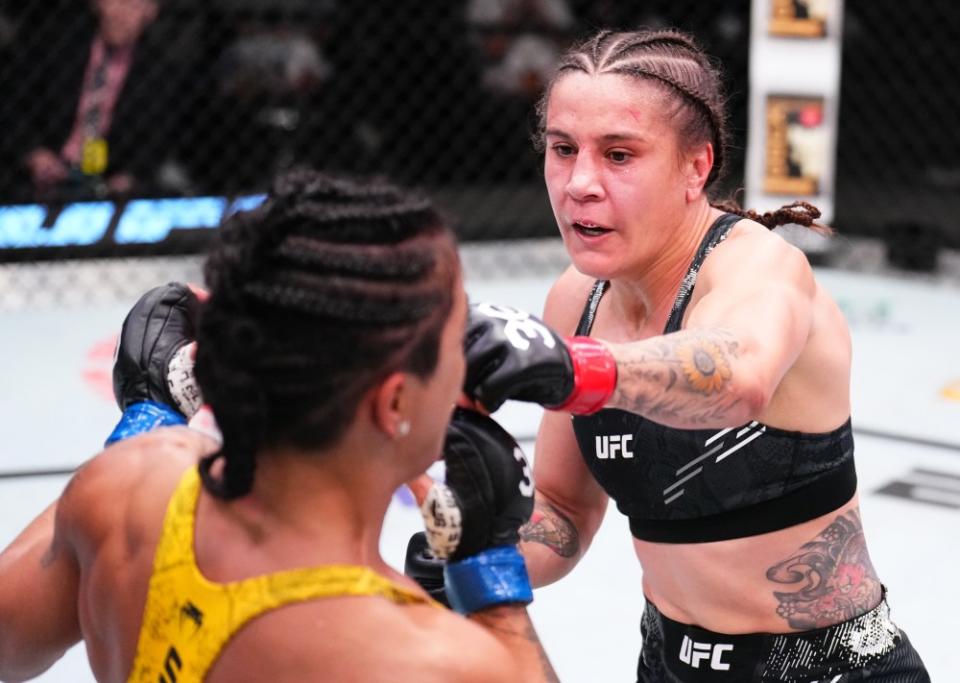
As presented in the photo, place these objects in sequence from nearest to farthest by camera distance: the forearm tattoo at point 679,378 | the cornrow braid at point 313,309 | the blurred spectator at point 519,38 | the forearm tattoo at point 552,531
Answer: the cornrow braid at point 313,309, the forearm tattoo at point 679,378, the forearm tattoo at point 552,531, the blurred spectator at point 519,38

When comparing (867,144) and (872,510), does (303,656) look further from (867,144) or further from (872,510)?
(867,144)

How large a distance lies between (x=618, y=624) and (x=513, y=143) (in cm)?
387

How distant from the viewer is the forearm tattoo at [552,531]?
1.62 metres

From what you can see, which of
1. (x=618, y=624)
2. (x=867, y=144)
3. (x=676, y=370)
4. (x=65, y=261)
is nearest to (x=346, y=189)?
(x=676, y=370)

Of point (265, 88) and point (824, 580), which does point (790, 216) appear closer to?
point (824, 580)

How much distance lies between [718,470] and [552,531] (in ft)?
0.86

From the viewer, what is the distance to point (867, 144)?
243 inches

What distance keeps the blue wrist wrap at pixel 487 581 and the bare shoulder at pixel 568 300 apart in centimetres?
63

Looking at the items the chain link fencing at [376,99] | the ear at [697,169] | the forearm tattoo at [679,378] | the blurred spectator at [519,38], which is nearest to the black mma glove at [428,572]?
the forearm tattoo at [679,378]

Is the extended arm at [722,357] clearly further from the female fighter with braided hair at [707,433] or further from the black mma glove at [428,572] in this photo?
the black mma glove at [428,572]

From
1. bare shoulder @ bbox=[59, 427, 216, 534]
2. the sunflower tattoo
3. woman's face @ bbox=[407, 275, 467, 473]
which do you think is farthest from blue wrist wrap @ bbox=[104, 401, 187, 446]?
the sunflower tattoo

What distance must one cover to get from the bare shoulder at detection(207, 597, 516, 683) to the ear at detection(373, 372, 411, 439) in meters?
0.12

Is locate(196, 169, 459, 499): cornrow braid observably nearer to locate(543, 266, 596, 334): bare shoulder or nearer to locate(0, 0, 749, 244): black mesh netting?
locate(543, 266, 596, 334): bare shoulder

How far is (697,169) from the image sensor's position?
1.55 m
